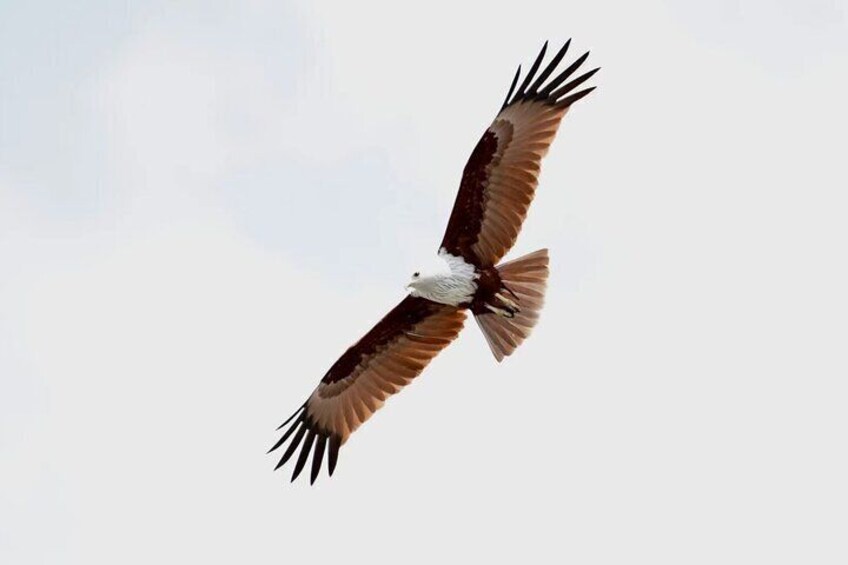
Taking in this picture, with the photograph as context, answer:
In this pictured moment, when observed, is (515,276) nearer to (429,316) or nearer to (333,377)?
Answer: (429,316)

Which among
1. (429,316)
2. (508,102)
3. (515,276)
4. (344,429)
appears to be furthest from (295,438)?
(508,102)

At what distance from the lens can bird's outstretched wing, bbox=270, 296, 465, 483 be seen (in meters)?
13.4

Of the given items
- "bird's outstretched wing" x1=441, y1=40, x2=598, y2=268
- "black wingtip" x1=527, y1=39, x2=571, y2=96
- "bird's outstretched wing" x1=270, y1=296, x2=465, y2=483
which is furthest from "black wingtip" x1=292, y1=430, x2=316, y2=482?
"black wingtip" x1=527, y1=39, x2=571, y2=96

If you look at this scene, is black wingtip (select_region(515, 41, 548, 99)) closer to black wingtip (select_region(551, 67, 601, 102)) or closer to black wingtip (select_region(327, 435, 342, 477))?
black wingtip (select_region(551, 67, 601, 102))

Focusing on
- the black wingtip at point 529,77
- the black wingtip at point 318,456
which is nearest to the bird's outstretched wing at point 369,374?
the black wingtip at point 318,456

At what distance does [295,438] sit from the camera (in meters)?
14.0

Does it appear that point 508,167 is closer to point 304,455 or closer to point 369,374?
point 369,374

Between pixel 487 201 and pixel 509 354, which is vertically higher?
pixel 487 201

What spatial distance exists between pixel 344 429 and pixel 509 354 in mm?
1944

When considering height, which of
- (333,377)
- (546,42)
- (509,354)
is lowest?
(509,354)

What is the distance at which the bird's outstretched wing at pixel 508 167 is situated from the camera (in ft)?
40.7

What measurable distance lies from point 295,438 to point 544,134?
3.83m

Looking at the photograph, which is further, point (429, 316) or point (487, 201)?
point (429, 316)

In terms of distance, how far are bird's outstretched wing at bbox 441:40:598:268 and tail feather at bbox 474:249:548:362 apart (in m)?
0.19
